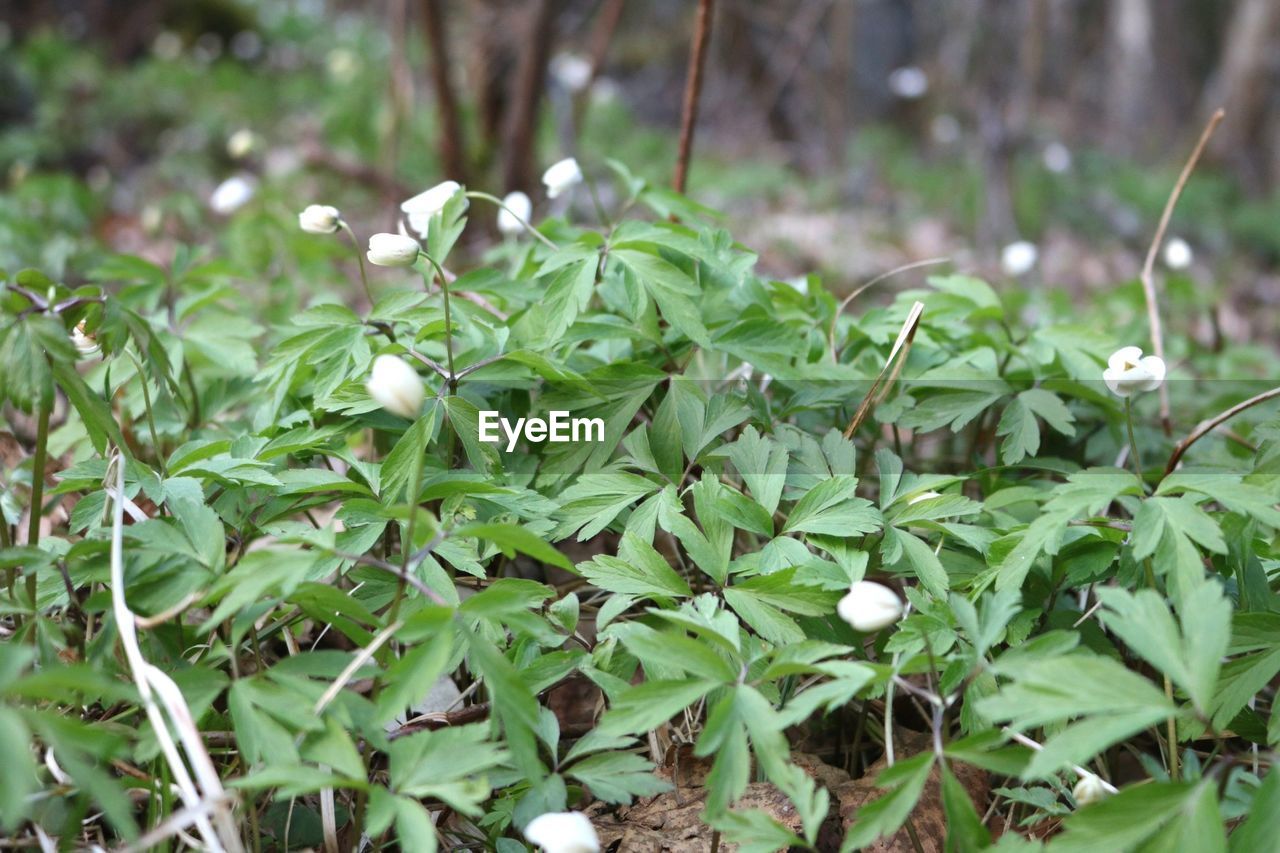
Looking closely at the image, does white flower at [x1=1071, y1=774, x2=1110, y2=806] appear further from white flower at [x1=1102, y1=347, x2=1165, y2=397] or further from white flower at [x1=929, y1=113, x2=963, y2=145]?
white flower at [x1=929, y1=113, x2=963, y2=145]

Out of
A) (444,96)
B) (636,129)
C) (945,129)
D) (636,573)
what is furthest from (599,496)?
(945,129)

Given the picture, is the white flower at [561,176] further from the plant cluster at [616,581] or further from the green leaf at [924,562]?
the green leaf at [924,562]

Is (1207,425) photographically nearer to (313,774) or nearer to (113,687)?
(313,774)

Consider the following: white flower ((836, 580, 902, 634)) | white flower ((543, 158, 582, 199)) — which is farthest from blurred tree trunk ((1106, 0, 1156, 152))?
white flower ((836, 580, 902, 634))

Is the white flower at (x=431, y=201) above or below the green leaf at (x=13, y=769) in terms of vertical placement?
above

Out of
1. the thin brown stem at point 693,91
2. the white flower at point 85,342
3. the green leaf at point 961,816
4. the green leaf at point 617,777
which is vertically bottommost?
the green leaf at point 617,777

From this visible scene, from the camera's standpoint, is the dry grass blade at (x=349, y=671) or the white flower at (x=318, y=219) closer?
the dry grass blade at (x=349, y=671)

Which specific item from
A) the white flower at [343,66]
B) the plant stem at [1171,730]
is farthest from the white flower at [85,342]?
the white flower at [343,66]

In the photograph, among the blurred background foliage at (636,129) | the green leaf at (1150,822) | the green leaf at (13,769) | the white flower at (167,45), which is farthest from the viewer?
the white flower at (167,45)
